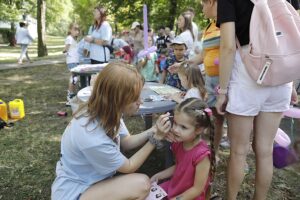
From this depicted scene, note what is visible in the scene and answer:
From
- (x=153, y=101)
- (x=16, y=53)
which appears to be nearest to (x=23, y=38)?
(x=16, y=53)

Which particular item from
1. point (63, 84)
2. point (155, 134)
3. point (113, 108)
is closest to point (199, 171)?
point (155, 134)

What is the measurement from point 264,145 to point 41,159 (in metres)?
2.26

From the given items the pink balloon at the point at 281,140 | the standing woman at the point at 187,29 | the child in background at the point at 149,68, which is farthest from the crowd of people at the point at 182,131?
the child in background at the point at 149,68

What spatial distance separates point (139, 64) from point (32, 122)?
1850 millimetres

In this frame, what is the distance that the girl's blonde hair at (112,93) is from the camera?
5.56ft

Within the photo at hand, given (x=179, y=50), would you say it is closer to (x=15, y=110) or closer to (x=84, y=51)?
(x=84, y=51)

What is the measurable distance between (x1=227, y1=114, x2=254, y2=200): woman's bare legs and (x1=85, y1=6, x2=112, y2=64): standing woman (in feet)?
11.7

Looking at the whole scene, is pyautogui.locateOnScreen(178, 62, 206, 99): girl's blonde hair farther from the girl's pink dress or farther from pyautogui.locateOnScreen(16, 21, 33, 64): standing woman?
pyautogui.locateOnScreen(16, 21, 33, 64): standing woman

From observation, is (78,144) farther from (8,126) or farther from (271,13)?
(8,126)

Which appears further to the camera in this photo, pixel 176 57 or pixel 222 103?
pixel 176 57

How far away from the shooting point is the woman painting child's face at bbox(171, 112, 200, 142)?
6.56ft

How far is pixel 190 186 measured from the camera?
208 centimetres

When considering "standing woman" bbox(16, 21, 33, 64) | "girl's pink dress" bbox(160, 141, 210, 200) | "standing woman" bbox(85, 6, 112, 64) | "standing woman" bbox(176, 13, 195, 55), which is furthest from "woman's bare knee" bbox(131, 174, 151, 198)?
"standing woman" bbox(16, 21, 33, 64)

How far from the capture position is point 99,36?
5199 millimetres
